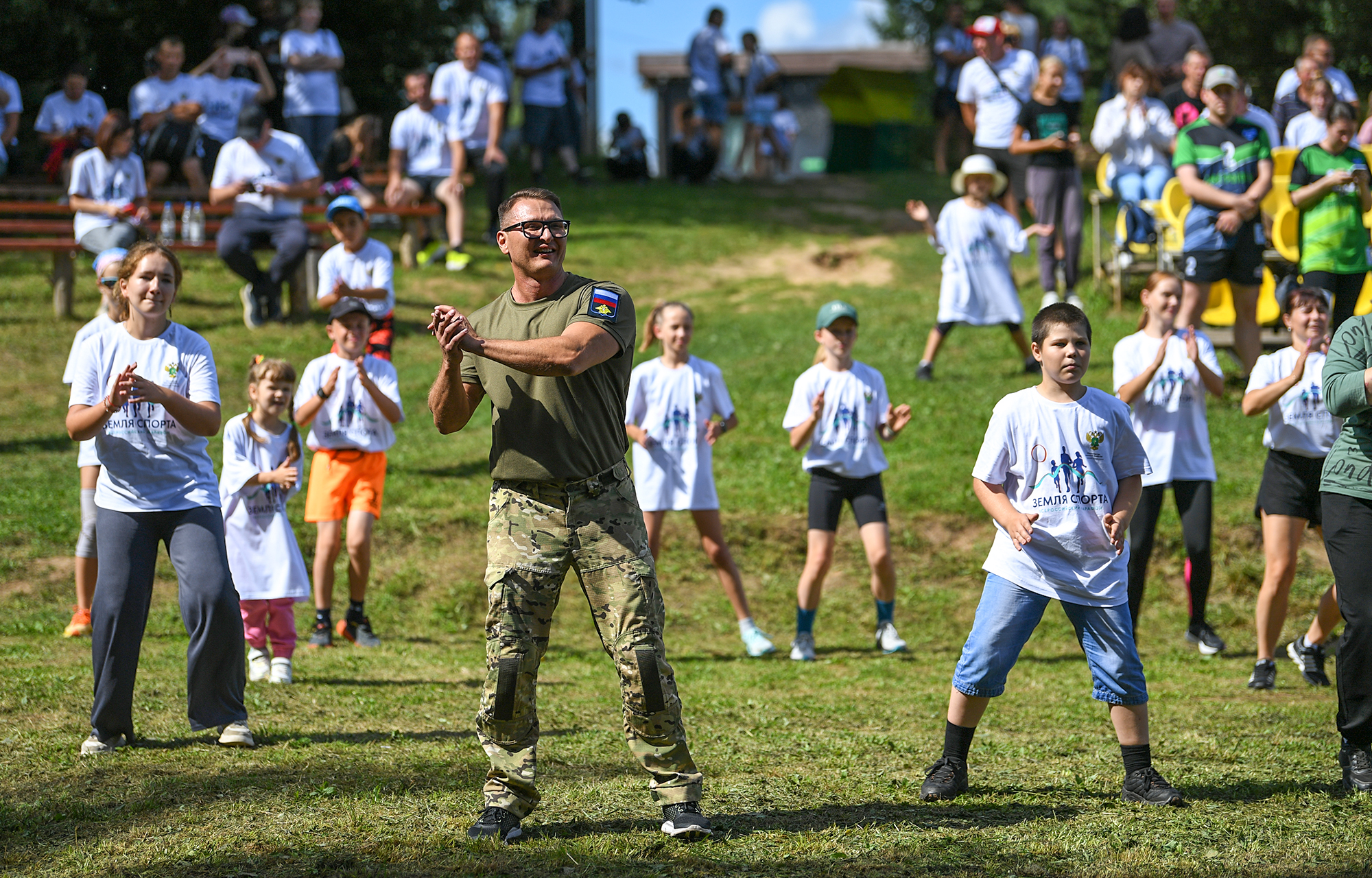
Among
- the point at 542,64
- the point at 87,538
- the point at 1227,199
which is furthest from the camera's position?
the point at 542,64

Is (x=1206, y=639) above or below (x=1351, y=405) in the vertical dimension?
below

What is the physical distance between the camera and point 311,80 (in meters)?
16.9

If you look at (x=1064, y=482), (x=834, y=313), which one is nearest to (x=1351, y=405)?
(x=1064, y=482)

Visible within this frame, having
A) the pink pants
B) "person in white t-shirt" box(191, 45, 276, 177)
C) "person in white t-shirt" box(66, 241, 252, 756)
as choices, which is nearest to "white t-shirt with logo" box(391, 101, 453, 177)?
"person in white t-shirt" box(191, 45, 276, 177)

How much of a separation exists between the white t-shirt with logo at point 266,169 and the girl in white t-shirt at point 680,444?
→ 7.18 m

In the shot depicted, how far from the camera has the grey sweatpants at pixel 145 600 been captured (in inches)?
219

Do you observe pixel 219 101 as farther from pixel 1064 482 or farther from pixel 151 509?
pixel 1064 482

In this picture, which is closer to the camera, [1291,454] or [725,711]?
[725,711]

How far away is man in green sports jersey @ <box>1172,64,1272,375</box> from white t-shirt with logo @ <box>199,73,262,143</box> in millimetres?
10912

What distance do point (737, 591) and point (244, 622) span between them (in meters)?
2.99

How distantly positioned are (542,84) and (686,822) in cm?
1630

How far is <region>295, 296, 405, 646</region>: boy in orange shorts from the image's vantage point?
323 inches

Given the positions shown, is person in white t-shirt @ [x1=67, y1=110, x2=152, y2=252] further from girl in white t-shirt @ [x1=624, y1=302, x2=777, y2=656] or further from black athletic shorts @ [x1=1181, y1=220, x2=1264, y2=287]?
black athletic shorts @ [x1=1181, y1=220, x2=1264, y2=287]

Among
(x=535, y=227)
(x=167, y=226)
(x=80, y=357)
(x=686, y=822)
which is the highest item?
(x=167, y=226)
